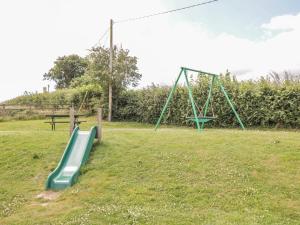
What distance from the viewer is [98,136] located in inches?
450

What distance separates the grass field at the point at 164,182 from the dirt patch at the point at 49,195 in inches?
2.0

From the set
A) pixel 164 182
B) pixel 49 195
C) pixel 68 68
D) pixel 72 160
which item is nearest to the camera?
pixel 164 182

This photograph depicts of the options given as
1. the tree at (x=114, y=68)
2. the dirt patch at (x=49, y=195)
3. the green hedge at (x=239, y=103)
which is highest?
the tree at (x=114, y=68)

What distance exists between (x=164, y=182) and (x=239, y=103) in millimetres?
11534

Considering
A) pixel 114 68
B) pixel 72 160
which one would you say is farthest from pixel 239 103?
pixel 72 160

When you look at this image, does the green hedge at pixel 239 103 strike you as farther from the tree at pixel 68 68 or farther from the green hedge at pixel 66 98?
the tree at pixel 68 68

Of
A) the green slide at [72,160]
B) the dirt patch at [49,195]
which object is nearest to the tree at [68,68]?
the green slide at [72,160]

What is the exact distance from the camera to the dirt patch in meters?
7.99

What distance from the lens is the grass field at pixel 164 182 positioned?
258 inches

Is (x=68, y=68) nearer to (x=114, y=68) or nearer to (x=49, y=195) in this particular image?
(x=114, y=68)

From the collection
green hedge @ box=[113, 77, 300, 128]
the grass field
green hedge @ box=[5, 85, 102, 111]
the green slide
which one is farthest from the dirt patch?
green hedge @ box=[5, 85, 102, 111]

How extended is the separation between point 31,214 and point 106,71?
16275 mm

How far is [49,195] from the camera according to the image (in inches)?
322

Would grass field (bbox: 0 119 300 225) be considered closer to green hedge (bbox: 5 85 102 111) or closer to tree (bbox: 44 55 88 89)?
green hedge (bbox: 5 85 102 111)
